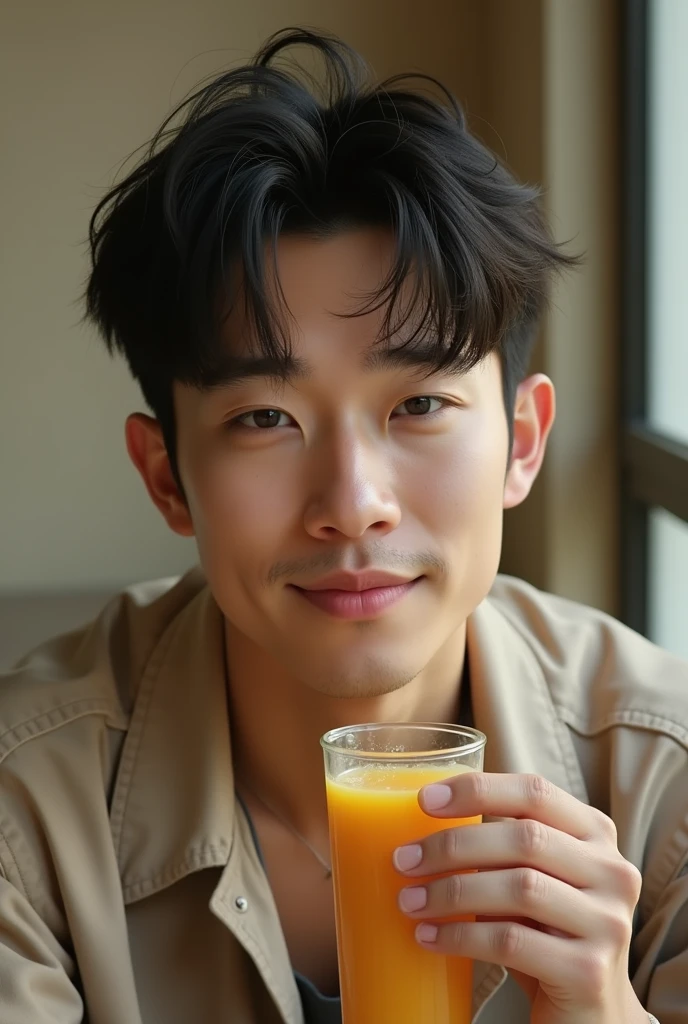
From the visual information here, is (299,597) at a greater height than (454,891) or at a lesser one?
greater

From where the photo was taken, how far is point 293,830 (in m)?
1.79

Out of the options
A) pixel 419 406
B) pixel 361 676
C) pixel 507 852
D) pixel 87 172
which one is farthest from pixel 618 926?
pixel 87 172

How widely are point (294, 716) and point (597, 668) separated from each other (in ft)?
1.44

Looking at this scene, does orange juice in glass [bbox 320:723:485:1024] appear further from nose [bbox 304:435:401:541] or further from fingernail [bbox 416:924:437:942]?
nose [bbox 304:435:401:541]

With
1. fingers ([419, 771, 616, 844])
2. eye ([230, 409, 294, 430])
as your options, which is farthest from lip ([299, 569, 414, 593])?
fingers ([419, 771, 616, 844])

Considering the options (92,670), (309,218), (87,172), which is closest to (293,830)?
(92,670)

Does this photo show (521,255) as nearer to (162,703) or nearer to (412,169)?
(412,169)

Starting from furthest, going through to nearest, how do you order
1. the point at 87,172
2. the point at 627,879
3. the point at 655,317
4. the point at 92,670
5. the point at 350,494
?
1. the point at 87,172
2. the point at 655,317
3. the point at 92,670
4. the point at 350,494
5. the point at 627,879

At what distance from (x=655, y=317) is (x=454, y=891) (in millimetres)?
2084

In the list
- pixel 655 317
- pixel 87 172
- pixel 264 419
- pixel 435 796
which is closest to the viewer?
pixel 435 796

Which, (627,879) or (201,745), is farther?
(201,745)

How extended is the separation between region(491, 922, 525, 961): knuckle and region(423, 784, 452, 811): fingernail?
150 mm

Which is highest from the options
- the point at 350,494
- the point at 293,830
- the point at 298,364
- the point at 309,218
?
the point at 309,218

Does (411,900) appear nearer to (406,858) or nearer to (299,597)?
(406,858)
